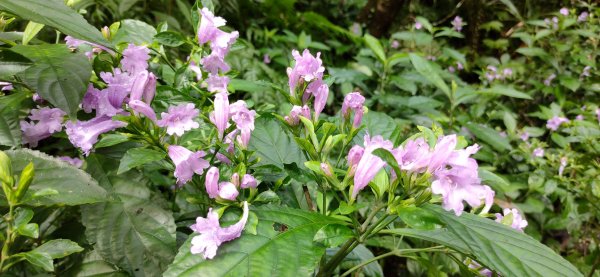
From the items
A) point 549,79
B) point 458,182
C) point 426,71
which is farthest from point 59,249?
point 549,79

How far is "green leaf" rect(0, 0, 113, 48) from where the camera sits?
607 mm

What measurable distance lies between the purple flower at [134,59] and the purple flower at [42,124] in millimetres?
133

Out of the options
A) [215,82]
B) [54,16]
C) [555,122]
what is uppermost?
[54,16]

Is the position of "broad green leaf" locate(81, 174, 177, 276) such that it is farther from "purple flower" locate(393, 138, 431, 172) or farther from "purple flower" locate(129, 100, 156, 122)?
"purple flower" locate(393, 138, 431, 172)

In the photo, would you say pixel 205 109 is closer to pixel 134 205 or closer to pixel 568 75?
pixel 134 205

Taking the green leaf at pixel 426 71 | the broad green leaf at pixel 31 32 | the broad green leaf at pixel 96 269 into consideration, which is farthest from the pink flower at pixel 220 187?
the green leaf at pixel 426 71

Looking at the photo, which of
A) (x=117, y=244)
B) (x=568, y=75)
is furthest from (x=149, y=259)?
(x=568, y=75)

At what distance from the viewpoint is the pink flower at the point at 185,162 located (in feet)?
2.23

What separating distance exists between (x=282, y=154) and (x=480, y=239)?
39 centimetres

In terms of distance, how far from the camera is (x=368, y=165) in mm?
662

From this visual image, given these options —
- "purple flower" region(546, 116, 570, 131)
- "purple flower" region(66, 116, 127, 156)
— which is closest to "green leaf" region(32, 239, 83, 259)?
"purple flower" region(66, 116, 127, 156)

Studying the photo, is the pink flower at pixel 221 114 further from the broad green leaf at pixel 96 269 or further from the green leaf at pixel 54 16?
the broad green leaf at pixel 96 269

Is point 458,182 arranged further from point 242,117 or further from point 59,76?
point 59,76

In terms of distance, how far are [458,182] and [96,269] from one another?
58 centimetres
